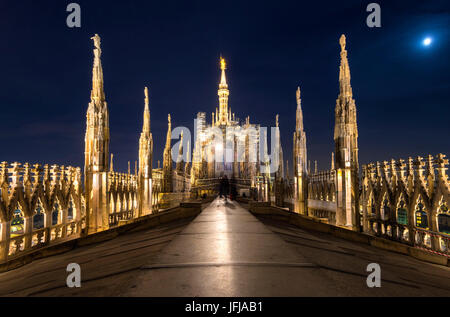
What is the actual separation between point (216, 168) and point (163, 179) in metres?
26.5

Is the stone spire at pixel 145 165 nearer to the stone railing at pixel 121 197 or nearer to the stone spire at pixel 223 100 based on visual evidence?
the stone railing at pixel 121 197

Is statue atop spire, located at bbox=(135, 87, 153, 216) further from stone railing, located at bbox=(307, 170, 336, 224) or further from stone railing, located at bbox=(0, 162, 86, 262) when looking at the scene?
stone railing, located at bbox=(307, 170, 336, 224)

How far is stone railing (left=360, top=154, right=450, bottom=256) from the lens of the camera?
9008mm

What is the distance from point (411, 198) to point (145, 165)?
1841 cm

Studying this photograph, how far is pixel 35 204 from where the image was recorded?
11.1 metres

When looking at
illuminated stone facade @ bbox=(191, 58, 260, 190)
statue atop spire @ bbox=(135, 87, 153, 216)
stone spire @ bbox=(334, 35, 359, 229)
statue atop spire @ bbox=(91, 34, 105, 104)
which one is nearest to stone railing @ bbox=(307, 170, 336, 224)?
stone spire @ bbox=(334, 35, 359, 229)

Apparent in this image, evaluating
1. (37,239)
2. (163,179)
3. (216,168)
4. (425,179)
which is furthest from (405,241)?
(216,168)

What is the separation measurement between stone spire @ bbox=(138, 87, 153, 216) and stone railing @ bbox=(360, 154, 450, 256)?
1608cm

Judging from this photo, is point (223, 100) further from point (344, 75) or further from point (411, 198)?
point (411, 198)

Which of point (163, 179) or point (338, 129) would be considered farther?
point (163, 179)

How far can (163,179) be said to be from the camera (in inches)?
1215

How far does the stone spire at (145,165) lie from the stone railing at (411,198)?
16078 mm

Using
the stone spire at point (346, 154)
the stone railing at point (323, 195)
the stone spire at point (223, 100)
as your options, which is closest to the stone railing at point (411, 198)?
the stone spire at point (346, 154)
